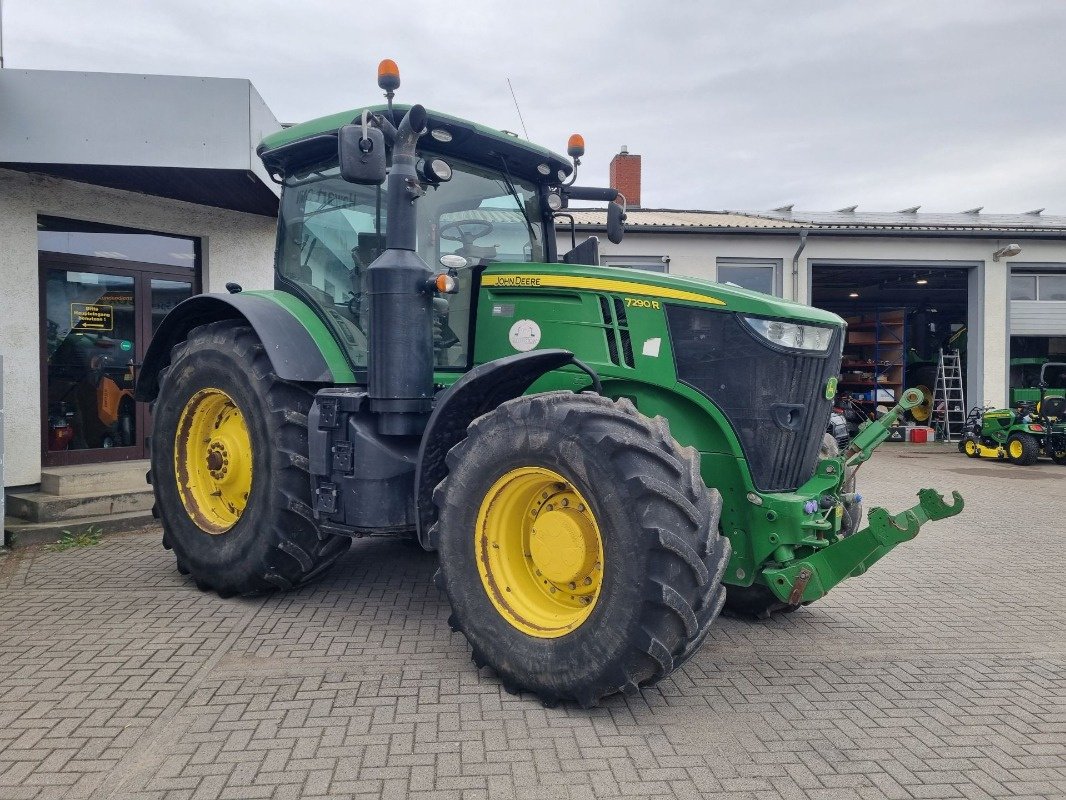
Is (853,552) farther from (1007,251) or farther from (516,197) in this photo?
(1007,251)

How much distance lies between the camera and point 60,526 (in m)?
6.31

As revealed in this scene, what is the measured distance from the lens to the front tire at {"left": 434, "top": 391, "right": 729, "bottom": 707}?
2.86 metres

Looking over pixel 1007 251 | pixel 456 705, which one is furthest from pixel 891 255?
pixel 456 705

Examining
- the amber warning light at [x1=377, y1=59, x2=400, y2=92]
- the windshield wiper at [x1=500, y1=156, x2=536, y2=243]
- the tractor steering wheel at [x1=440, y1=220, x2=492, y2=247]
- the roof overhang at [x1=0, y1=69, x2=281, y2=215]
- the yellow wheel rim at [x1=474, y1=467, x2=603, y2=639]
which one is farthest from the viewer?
the roof overhang at [x1=0, y1=69, x2=281, y2=215]

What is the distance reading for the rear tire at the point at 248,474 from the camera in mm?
4234

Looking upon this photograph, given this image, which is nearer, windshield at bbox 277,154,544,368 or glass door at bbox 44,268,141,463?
windshield at bbox 277,154,544,368

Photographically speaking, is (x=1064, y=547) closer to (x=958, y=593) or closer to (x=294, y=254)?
(x=958, y=593)

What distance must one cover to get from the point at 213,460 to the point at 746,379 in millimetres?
3171

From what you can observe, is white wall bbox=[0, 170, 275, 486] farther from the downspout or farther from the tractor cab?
the downspout

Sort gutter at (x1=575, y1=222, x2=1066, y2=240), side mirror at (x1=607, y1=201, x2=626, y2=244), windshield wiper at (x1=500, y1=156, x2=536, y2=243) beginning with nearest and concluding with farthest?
windshield wiper at (x1=500, y1=156, x2=536, y2=243) → side mirror at (x1=607, y1=201, x2=626, y2=244) → gutter at (x1=575, y1=222, x2=1066, y2=240)

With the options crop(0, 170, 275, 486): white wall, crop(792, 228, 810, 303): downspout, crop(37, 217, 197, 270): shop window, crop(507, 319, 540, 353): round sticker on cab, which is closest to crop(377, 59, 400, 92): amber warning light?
crop(507, 319, 540, 353): round sticker on cab

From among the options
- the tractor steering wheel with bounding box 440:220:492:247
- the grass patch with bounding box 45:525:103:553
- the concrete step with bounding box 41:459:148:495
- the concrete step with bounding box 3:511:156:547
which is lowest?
the grass patch with bounding box 45:525:103:553

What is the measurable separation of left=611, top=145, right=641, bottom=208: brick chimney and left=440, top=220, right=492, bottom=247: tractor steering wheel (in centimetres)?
1570

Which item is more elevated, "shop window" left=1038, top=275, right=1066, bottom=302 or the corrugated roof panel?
the corrugated roof panel
